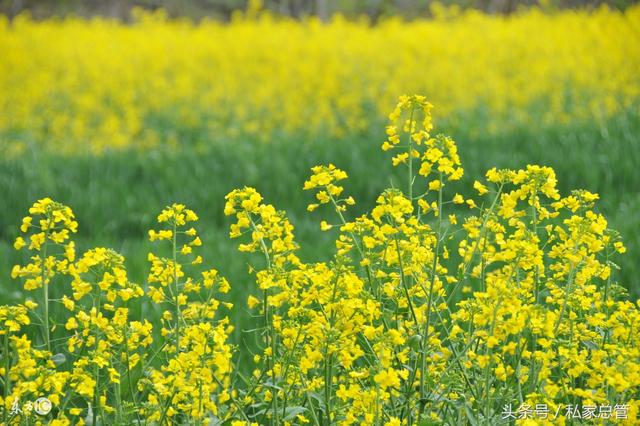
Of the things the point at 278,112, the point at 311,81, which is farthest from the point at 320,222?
the point at 311,81

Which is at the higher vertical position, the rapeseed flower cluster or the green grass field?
the rapeseed flower cluster

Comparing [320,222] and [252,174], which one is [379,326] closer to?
[320,222]

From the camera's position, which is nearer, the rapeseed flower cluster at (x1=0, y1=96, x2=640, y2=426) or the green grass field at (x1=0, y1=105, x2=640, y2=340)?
the rapeseed flower cluster at (x1=0, y1=96, x2=640, y2=426)

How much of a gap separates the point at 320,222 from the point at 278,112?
4582mm

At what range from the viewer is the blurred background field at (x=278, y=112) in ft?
19.0

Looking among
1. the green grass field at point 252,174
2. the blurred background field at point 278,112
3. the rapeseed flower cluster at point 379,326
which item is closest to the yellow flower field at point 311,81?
the blurred background field at point 278,112

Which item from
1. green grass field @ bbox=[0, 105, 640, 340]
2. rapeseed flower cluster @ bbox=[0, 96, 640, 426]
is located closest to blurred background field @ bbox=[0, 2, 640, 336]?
green grass field @ bbox=[0, 105, 640, 340]

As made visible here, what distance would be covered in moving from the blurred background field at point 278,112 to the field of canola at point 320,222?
34 millimetres

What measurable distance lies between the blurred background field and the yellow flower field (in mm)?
31

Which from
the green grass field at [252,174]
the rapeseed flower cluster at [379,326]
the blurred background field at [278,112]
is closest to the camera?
the rapeseed flower cluster at [379,326]

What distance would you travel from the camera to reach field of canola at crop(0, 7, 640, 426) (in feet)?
6.54

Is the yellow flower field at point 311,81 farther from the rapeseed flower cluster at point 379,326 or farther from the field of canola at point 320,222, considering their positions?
→ the rapeseed flower cluster at point 379,326

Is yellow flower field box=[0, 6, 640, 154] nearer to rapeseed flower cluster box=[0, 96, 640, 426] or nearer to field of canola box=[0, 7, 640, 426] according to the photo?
field of canola box=[0, 7, 640, 426]

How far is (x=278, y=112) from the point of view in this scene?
32.1 ft
